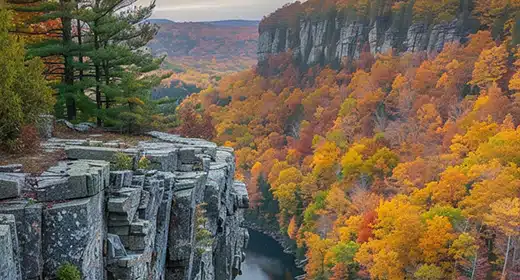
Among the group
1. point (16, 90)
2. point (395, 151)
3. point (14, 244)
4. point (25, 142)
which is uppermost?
point (16, 90)

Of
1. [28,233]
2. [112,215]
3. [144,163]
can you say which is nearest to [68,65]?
[144,163]

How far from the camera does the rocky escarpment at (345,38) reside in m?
71.3

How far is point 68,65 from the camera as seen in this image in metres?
21.5

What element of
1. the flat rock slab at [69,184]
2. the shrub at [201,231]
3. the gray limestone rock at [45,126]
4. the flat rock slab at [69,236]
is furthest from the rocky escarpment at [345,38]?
the flat rock slab at [69,236]

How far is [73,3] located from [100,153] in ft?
32.6

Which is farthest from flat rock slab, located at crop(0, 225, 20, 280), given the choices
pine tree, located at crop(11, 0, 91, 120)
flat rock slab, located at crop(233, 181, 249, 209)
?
flat rock slab, located at crop(233, 181, 249, 209)

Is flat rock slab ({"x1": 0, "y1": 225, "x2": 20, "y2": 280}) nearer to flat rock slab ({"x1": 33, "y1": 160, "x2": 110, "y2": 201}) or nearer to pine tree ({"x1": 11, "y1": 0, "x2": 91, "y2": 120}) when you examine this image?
flat rock slab ({"x1": 33, "y1": 160, "x2": 110, "y2": 201})

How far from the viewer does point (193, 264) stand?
1688 centimetres

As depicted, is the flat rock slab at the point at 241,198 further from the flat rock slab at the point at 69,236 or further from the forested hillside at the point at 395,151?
the flat rock slab at the point at 69,236

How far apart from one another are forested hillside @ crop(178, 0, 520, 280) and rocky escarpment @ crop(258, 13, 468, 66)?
5.76ft

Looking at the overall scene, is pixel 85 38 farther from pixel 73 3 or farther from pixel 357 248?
pixel 357 248

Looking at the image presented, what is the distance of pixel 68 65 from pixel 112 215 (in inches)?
464

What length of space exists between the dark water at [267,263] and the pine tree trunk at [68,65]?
23.4m

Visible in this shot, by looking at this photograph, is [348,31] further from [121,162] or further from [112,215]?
[112,215]
